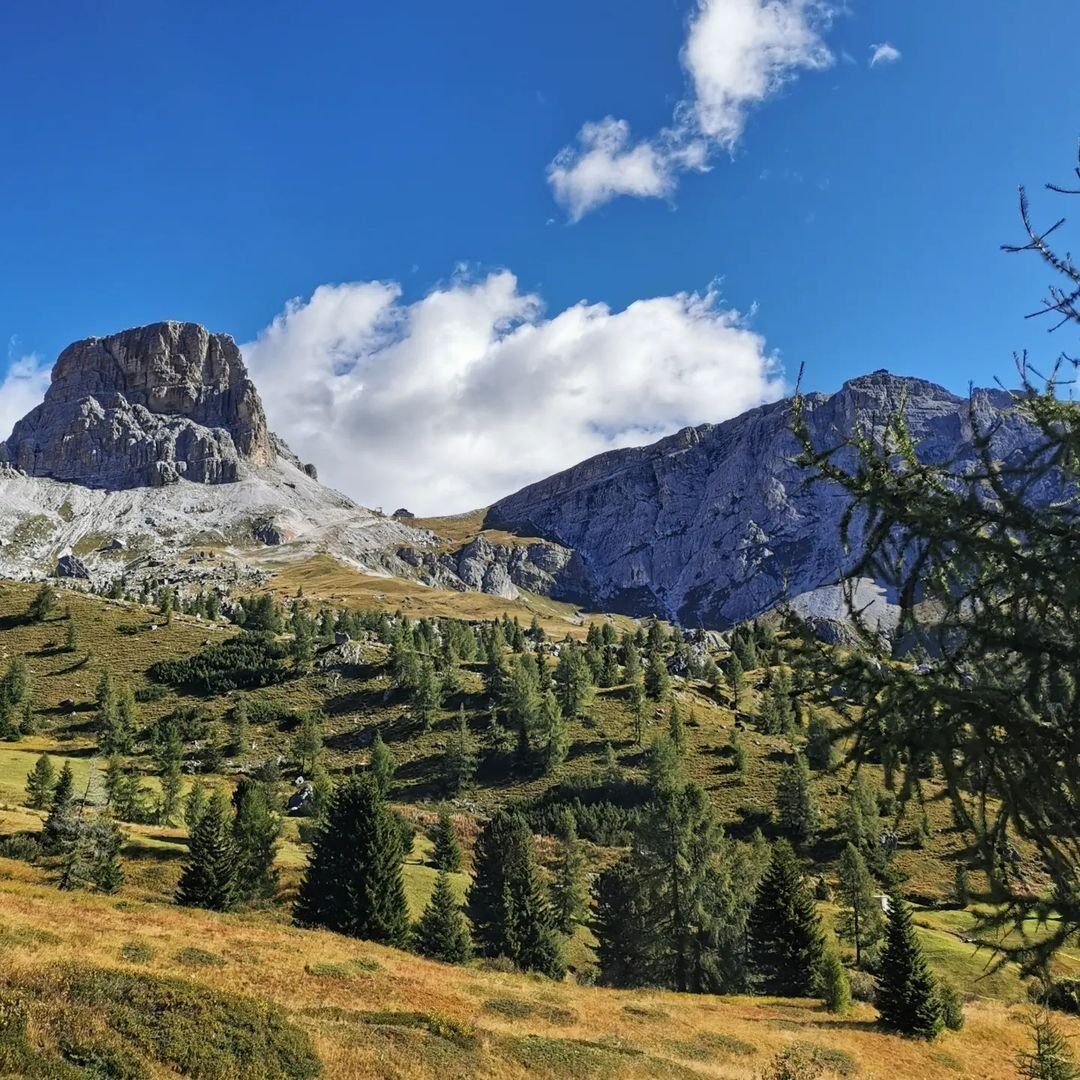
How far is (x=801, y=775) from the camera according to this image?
87.3 meters

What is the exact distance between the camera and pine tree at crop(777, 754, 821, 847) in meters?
86.0

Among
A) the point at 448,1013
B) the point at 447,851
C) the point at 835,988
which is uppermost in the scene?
the point at 448,1013

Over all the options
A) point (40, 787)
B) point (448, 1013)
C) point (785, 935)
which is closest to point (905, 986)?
point (785, 935)

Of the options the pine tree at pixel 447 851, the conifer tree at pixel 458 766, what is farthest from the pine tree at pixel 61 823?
the conifer tree at pixel 458 766

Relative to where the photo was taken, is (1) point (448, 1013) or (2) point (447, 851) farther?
(2) point (447, 851)

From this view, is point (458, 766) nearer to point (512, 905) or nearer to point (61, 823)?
point (512, 905)

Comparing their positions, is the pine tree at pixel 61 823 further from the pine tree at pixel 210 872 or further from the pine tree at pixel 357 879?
the pine tree at pixel 357 879

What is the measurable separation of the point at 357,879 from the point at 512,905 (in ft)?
37.7

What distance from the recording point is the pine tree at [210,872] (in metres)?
43.1

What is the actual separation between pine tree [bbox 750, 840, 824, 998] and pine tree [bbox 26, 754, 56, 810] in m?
56.0

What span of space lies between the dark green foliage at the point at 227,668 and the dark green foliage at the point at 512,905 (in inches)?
3432

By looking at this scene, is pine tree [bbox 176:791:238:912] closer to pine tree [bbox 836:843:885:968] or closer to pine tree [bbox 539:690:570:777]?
pine tree [bbox 836:843:885:968]

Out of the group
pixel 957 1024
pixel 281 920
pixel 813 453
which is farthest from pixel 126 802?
pixel 813 453

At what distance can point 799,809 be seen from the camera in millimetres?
86875
